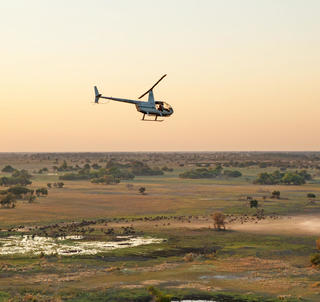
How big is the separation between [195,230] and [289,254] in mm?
16106

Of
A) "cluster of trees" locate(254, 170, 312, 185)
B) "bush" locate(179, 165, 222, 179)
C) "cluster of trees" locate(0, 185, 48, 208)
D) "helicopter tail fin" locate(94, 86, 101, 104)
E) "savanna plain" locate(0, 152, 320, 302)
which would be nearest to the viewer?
"savanna plain" locate(0, 152, 320, 302)

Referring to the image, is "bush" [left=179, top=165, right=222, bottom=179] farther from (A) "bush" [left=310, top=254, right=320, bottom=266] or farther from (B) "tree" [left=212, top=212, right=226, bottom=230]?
(A) "bush" [left=310, top=254, right=320, bottom=266]

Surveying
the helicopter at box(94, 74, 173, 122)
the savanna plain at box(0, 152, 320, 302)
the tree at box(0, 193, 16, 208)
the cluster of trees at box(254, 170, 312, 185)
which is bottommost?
the savanna plain at box(0, 152, 320, 302)

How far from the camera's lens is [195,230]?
63625 mm

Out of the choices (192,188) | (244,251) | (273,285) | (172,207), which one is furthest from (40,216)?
(192,188)

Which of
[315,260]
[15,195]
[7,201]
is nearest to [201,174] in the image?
[15,195]

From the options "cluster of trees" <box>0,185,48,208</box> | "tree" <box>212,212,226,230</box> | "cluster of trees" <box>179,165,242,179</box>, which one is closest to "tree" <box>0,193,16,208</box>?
"cluster of trees" <box>0,185,48,208</box>

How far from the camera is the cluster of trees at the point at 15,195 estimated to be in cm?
8675

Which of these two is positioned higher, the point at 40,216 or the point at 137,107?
the point at 137,107

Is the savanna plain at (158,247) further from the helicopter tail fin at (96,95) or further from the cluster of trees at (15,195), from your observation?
the helicopter tail fin at (96,95)

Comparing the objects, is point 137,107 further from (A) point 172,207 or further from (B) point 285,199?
(B) point 285,199

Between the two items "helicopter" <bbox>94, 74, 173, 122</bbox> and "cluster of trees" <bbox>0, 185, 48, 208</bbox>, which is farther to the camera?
"cluster of trees" <bbox>0, 185, 48, 208</bbox>

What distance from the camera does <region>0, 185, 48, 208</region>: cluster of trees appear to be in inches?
3415

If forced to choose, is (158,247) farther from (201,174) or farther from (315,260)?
(201,174)
